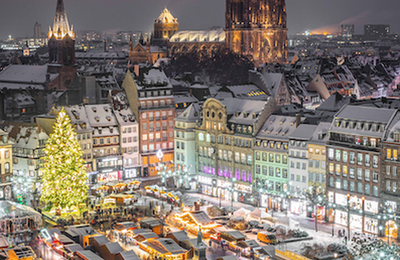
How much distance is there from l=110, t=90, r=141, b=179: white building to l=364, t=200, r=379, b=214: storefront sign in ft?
171

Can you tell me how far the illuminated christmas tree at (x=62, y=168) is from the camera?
10462 centimetres

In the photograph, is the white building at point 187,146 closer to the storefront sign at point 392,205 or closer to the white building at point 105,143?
the white building at point 105,143

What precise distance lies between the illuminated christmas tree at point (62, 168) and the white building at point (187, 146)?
26159mm

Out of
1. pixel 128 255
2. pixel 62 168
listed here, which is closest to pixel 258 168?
pixel 62 168

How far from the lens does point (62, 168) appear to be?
104562 mm

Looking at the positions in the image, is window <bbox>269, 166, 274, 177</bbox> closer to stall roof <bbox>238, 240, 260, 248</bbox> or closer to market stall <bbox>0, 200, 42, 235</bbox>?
stall roof <bbox>238, 240, 260, 248</bbox>

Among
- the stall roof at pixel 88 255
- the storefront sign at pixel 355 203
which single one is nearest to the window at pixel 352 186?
the storefront sign at pixel 355 203

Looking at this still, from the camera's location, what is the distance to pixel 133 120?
139 meters

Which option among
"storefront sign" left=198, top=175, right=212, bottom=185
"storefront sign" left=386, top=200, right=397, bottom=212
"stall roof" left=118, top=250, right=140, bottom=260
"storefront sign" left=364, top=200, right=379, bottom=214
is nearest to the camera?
"stall roof" left=118, top=250, right=140, bottom=260

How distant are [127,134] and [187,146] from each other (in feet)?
46.9

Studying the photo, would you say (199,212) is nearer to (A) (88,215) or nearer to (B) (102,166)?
(A) (88,215)

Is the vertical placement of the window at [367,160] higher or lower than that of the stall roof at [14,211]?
higher

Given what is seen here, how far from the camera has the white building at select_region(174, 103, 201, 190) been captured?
12788cm

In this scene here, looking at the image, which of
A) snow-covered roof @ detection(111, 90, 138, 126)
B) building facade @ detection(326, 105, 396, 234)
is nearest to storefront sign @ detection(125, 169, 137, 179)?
snow-covered roof @ detection(111, 90, 138, 126)
